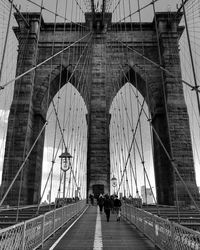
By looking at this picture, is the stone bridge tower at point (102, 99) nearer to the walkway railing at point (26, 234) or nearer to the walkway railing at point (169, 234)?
the walkway railing at point (169, 234)

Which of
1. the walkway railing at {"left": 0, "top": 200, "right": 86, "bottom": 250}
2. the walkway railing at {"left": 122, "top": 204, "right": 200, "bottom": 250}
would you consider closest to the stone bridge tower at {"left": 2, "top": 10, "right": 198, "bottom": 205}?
the walkway railing at {"left": 122, "top": 204, "right": 200, "bottom": 250}

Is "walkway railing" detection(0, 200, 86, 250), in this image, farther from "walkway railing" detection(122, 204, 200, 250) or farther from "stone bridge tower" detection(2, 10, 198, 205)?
"stone bridge tower" detection(2, 10, 198, 205)

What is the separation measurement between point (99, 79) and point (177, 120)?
947 cm

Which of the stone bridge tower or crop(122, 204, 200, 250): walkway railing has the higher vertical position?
the stone bridge tower

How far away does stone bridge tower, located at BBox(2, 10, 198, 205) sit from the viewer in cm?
2372

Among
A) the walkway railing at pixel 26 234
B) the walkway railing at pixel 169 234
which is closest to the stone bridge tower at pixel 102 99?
the walkway railing at pixel 169 234

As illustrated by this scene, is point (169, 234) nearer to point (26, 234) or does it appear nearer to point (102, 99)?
point (26, 234)

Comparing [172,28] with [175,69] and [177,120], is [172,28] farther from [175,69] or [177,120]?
[177,120]

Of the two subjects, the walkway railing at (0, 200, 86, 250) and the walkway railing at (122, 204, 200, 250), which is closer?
the walkway railing at (122, 204, 200, 250)

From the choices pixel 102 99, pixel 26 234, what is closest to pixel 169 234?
pixel 26 234

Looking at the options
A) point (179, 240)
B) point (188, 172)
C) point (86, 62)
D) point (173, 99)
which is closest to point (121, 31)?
point (86, 62)

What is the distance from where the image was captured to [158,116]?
2680cm

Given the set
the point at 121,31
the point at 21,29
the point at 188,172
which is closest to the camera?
the point at 188,172

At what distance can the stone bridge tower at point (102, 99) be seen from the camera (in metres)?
23.7
